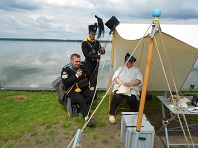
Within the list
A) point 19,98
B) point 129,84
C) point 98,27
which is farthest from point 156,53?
point 19,98

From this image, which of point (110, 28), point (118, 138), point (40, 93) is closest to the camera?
point (118, 138)

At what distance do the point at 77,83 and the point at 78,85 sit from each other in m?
0.05

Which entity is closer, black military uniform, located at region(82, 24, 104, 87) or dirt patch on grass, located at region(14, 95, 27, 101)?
black military uniform, located at region(82, 24, 104, 87)

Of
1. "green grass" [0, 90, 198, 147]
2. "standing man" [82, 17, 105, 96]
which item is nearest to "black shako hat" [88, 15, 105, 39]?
"standing man" [82, 17, 105, 96]

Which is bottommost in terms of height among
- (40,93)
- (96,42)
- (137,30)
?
(40,93)

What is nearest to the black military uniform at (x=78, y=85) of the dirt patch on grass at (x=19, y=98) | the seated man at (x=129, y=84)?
the seated man at (x=129, y=84)

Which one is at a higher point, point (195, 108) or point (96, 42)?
point (96, 42)

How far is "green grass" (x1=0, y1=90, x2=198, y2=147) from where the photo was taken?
10.7 ft

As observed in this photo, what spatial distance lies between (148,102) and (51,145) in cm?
257

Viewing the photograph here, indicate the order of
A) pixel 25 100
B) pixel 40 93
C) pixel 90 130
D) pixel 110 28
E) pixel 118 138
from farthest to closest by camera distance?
pixel 40 93 → pixel 25 100 → pixel 110 28 → pixel 90 130 → pixel 118 138

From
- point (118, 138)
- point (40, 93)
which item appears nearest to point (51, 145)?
point (118, 138)

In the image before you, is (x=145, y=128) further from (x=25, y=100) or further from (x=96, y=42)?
(x=25, y=100)

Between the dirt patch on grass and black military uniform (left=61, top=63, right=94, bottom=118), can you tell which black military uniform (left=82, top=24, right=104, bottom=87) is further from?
the dirt patch on grass

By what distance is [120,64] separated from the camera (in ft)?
14.0
